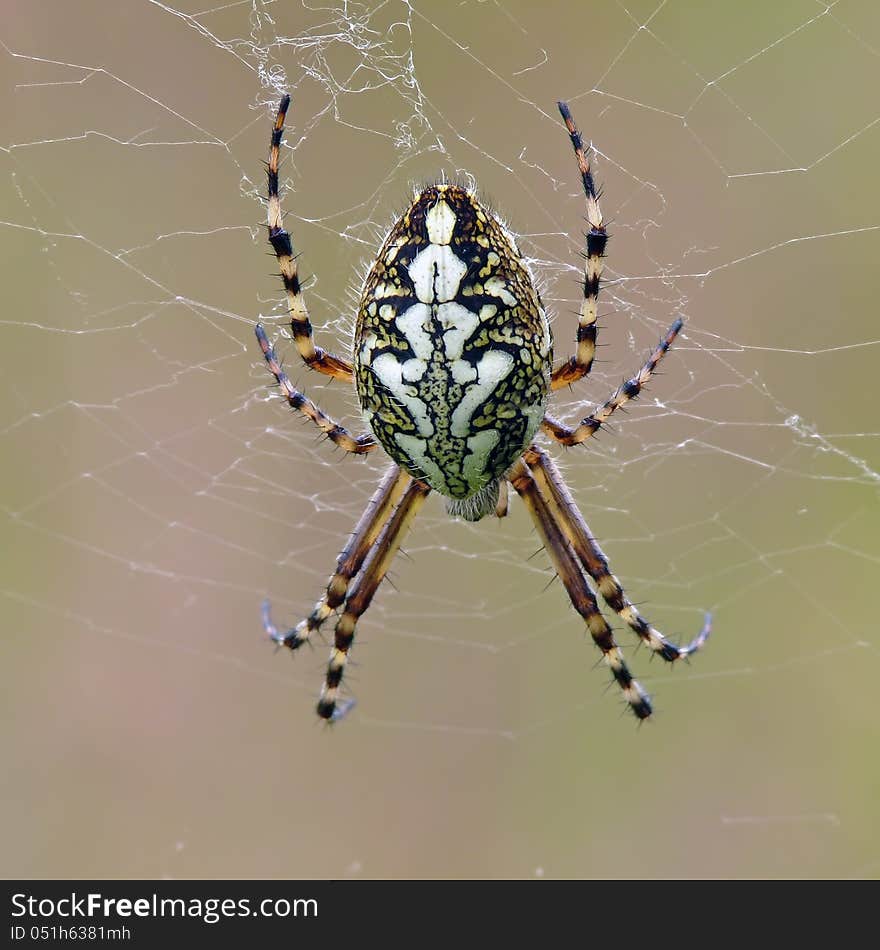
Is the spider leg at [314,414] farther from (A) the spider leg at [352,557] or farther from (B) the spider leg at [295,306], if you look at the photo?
(A) the spider leg at [352,557]

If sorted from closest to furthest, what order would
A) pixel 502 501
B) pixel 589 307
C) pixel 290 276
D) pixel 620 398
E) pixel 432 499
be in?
pixel 589 307 < pixel 290 276 < pixel 620 398 < pixel 502 501 < pixel 432 499

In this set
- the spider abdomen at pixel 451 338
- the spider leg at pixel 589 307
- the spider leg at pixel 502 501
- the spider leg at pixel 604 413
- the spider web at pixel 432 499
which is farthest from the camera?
the spider web at pixel 432 499

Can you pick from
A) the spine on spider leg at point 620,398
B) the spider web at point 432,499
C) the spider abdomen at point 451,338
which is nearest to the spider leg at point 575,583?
the spider web at point 432,499

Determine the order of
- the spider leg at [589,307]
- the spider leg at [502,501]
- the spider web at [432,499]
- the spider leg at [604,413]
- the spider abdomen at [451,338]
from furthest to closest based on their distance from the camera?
the spider web at [432,499], the spider leg at [502,501], the spider leg at [604,413], the spider leg at [589,307], the spider abdomen at [451,338]

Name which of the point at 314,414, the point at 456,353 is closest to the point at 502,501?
the point at 314,414

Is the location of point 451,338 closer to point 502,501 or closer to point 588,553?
point 502,501

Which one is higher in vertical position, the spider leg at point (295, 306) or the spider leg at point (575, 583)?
the spider leg at point (295, 306)
